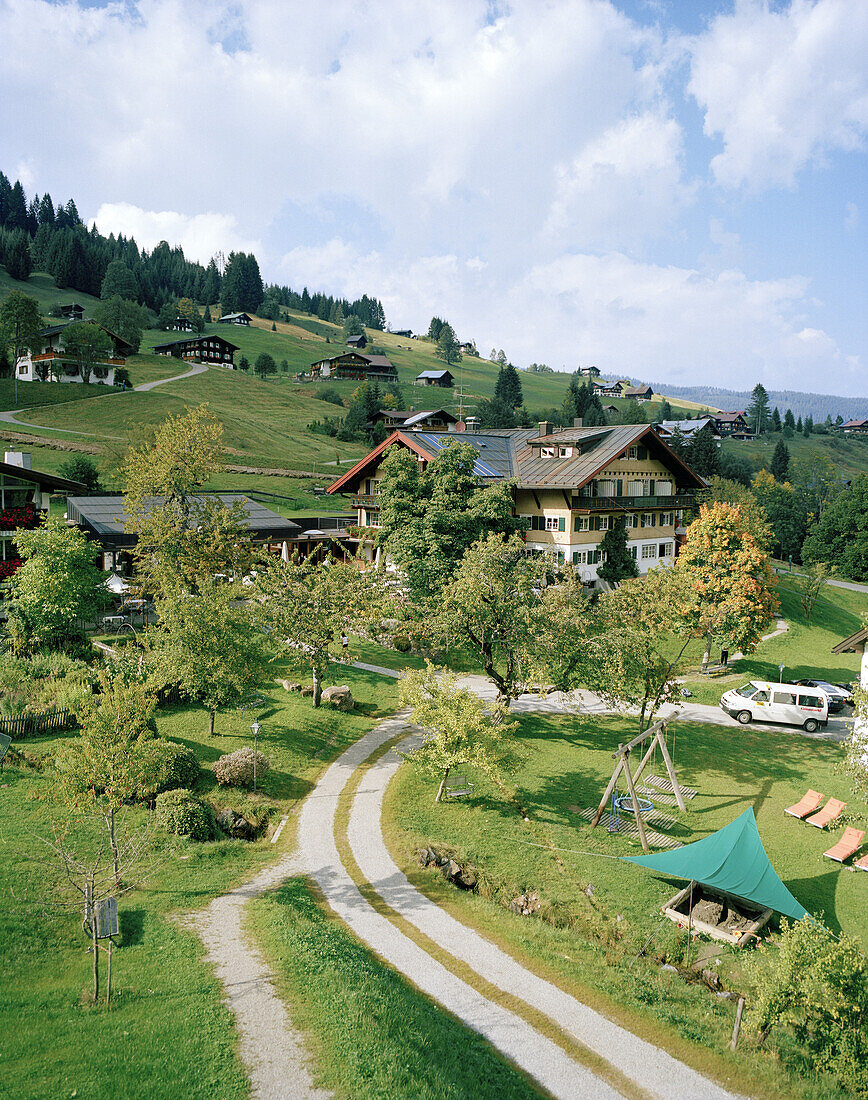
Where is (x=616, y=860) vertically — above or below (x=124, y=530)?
below

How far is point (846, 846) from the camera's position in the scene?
76.6 ft

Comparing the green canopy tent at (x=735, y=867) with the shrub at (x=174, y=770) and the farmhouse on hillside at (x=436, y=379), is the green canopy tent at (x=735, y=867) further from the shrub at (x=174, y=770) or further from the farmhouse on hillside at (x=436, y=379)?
the farmhouse on hillside at (x=436, y=379)

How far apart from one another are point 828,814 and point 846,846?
2.14 m

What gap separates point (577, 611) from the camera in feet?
104

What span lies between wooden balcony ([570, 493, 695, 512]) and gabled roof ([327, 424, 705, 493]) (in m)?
1.87

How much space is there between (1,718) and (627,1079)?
2478 centimetres

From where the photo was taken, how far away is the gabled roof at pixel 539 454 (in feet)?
174

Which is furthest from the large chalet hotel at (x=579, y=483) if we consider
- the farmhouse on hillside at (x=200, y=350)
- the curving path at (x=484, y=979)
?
the farmhouse on hillside at (x=200, y=350)

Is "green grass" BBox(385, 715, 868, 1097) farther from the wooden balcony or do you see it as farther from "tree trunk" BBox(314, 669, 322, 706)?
the wooden balcony

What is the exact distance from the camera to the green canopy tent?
18.9 metres

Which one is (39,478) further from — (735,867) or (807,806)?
(807,806)

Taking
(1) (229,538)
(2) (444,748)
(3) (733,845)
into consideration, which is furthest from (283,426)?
(3) (733,845)

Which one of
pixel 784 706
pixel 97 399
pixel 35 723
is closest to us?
pixel 35 723

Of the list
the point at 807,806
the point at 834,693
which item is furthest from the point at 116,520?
the point at 834,693
